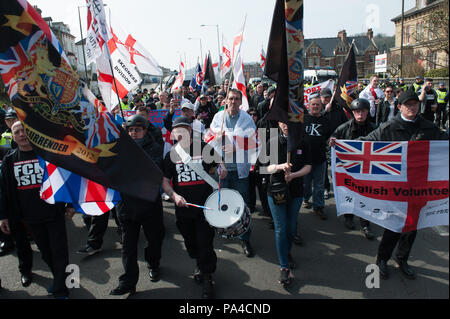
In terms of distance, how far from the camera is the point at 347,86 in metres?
6.83

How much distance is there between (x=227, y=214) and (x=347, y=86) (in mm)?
4843

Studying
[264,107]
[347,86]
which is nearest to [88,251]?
[264,107]

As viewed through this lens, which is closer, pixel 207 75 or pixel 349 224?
pixel 349 224

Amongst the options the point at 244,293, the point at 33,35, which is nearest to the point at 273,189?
the point at 244,293

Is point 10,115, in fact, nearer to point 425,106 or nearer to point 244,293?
point 244,293

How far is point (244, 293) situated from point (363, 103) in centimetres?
311

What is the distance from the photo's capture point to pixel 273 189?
12.0 feet

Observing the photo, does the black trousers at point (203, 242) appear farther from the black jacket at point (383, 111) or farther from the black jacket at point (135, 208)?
the black jacket at point (383, 111)

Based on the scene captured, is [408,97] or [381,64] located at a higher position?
[381,64]

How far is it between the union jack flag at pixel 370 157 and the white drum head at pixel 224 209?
1.29 meters

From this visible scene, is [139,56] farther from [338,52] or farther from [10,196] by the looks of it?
[338,52]

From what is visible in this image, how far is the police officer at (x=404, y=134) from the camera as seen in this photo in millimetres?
3438

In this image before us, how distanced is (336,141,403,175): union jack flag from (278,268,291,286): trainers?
4.46ft

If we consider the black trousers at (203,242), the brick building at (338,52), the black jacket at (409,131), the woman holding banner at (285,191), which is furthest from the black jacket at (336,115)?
the brick building at (338,52)
